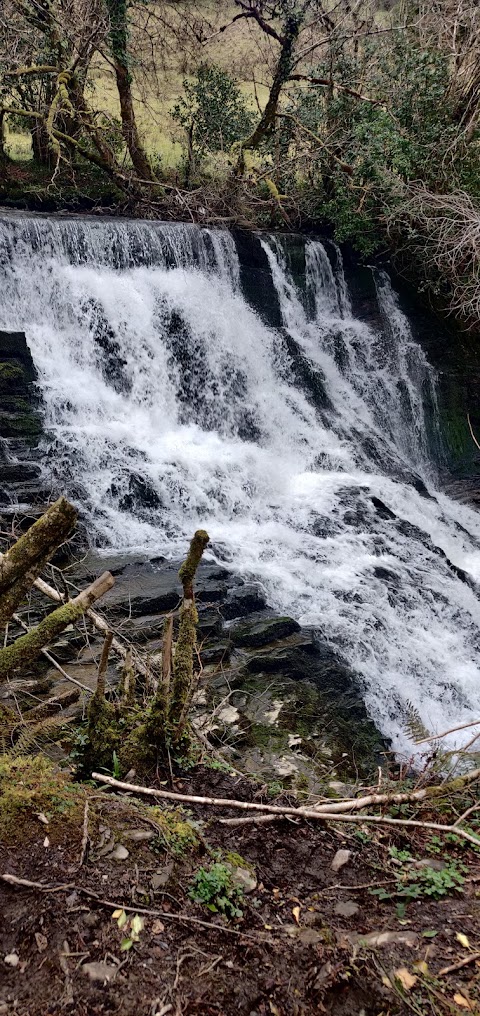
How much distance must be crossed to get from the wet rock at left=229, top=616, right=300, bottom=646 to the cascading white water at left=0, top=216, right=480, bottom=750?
0.48 m

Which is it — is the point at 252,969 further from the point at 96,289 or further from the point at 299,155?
the point at 299,155

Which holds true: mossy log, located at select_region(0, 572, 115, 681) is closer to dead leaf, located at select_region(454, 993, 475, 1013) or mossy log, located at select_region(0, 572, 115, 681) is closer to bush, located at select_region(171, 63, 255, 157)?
dead leaf, located at select_region(454, 993, 475, 1013)

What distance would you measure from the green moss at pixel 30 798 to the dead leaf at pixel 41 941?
0.39 meters

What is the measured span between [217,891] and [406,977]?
2.18ft

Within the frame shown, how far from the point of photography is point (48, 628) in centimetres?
253

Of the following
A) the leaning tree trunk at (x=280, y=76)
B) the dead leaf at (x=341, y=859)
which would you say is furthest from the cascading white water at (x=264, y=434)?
the dead leaf at (x=341, y=859)

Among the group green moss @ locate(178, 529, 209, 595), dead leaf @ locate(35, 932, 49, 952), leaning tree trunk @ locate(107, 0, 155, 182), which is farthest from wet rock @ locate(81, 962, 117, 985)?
leaning tree trunk @ locate(107, 0, 155, 182)

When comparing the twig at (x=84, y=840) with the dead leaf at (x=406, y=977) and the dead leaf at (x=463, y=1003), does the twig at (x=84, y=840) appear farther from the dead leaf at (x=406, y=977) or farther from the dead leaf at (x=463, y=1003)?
the dead leaf at (x=463, y=1003)

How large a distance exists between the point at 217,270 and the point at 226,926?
12158mm

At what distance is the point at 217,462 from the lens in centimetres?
1011

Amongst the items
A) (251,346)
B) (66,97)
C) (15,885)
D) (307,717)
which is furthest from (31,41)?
(15,885)

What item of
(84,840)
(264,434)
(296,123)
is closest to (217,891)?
(84,840)

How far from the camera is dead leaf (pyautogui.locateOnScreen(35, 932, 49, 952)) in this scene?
1919 mm

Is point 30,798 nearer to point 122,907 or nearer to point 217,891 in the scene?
point 122,907
